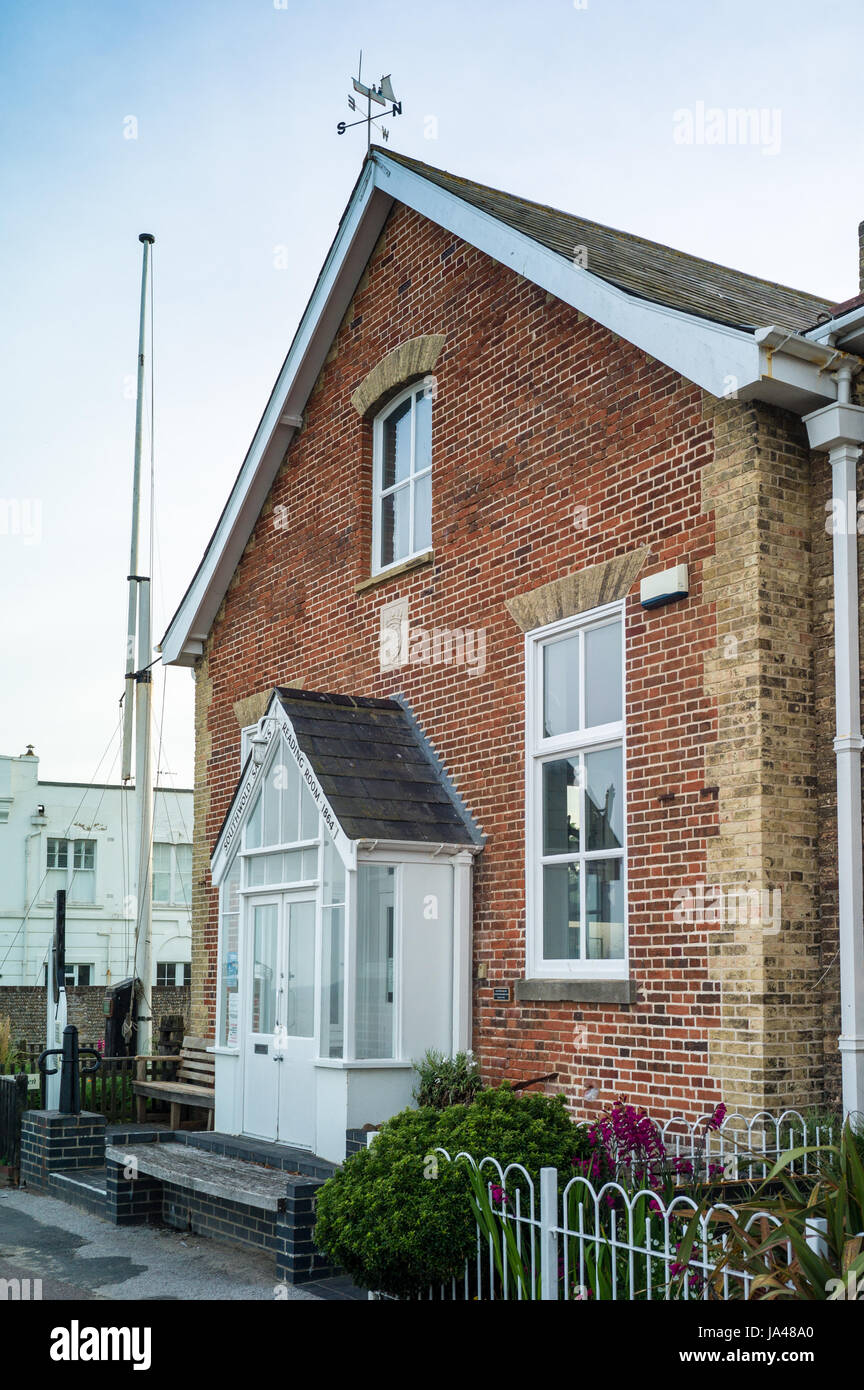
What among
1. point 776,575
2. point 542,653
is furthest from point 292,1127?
point 776,575

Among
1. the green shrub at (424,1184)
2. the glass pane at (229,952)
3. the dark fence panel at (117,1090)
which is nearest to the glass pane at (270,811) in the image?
the glass pane at (229,952)

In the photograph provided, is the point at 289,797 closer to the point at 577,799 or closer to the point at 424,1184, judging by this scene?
the point at 577,799

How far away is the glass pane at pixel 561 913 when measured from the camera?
10.1 meters

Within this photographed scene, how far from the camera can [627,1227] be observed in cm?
646

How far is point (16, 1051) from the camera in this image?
2083 centimetres

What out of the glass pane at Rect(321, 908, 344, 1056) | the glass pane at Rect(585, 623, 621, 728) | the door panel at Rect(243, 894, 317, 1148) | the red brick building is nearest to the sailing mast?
the red brick building

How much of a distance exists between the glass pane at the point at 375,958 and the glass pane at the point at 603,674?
2128mm

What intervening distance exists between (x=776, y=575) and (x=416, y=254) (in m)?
6.08

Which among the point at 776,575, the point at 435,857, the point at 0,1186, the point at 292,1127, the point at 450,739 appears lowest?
the point at 0,1186

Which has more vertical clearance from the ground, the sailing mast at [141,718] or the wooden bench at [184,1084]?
the sailing mast at [141,718]

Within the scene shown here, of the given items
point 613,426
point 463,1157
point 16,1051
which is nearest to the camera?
point 463,1157

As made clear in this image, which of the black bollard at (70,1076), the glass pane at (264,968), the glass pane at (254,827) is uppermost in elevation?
the glass pane at (254,827)

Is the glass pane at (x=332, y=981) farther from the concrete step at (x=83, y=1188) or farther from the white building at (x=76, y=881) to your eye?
the white building at (x=76, y=881)

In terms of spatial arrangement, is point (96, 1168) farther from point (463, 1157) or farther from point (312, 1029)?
point (463, 1157)
